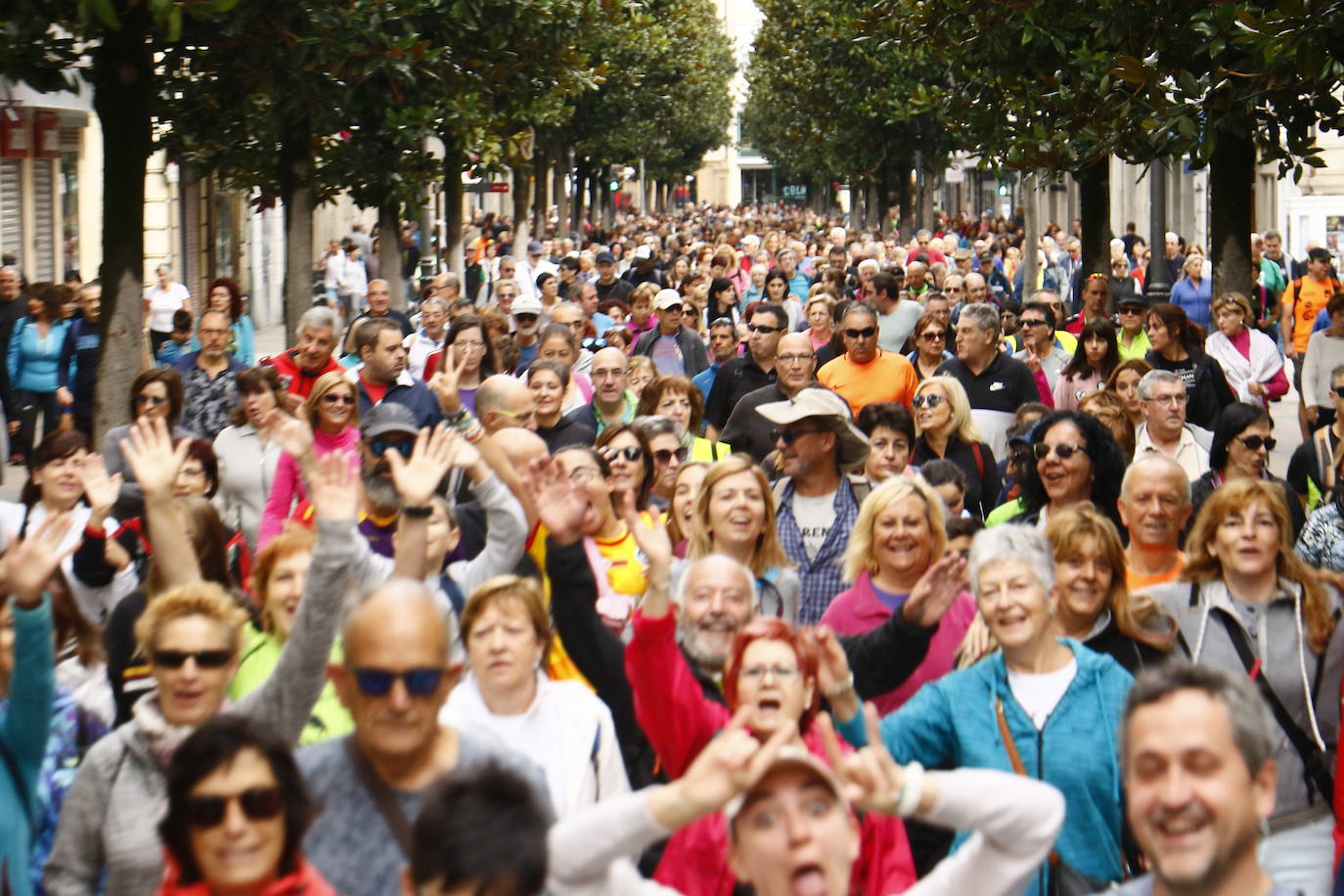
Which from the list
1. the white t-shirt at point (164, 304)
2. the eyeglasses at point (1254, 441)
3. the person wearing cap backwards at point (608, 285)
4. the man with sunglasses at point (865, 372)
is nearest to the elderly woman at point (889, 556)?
the eyeglasses at point (1254, 441)

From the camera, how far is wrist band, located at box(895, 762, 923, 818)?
386 centimetres

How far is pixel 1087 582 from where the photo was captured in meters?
6.37

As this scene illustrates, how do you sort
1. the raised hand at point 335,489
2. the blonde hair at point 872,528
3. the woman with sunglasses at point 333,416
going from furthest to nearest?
the woman with sunglasses at point 333,416
the blonde hair at point 872,528
the raised hand at point 335,489

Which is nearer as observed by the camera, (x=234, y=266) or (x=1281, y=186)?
(x=1281, y=186)

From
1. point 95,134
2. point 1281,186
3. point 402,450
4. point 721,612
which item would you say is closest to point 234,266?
point 95,134

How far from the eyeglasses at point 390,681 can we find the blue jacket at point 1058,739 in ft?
5.24

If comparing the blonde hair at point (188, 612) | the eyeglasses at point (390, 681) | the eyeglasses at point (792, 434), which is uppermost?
the eyeglasses at point (792, 434)

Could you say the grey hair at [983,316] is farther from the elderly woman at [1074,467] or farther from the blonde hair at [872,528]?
the blonde hair at [872,528]

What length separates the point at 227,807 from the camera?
13.2 ft

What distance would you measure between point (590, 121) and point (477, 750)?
160 ft

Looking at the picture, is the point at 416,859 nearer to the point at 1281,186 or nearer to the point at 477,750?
the point at 477,750

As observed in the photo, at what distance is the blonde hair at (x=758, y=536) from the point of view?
287 inches

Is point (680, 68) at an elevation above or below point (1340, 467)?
above

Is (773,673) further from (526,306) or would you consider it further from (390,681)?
(526,306)
